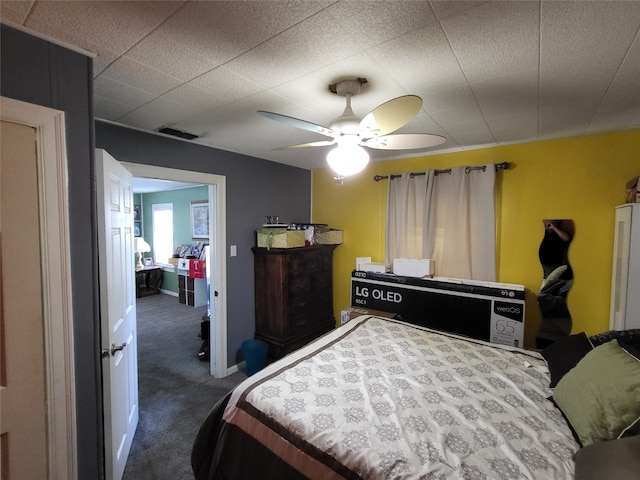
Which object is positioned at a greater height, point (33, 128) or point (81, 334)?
point (33, 128)

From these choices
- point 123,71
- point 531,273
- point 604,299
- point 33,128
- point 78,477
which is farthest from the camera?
point 531,273

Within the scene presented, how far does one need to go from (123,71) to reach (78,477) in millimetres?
1933

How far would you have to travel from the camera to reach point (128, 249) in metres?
2.02

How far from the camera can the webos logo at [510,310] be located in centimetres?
248

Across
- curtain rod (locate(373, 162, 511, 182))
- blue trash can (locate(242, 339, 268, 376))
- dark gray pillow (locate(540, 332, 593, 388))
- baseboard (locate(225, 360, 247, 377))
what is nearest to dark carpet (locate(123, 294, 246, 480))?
baseboard (locate(225, 360, 247, 377))

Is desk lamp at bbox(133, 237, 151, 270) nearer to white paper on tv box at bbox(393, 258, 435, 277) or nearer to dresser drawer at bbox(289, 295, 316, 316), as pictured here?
dresser drawer at bbox(289, 295, 316, 316)

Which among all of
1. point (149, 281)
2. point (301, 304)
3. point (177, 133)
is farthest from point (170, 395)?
point (149, 281)

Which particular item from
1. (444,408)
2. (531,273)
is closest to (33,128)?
(444,408)

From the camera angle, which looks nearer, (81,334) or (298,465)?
(298,465)

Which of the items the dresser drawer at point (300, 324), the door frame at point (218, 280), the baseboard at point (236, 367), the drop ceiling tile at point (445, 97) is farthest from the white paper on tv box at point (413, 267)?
the baseboard at point (236, 367)

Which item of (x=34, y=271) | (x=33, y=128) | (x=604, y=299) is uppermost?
(x=33, y=128)

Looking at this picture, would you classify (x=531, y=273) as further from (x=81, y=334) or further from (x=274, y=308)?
(x=81, y=334)

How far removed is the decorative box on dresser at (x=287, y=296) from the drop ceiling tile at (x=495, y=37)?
7.51 feet

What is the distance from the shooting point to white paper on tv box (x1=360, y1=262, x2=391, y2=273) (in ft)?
10.7
